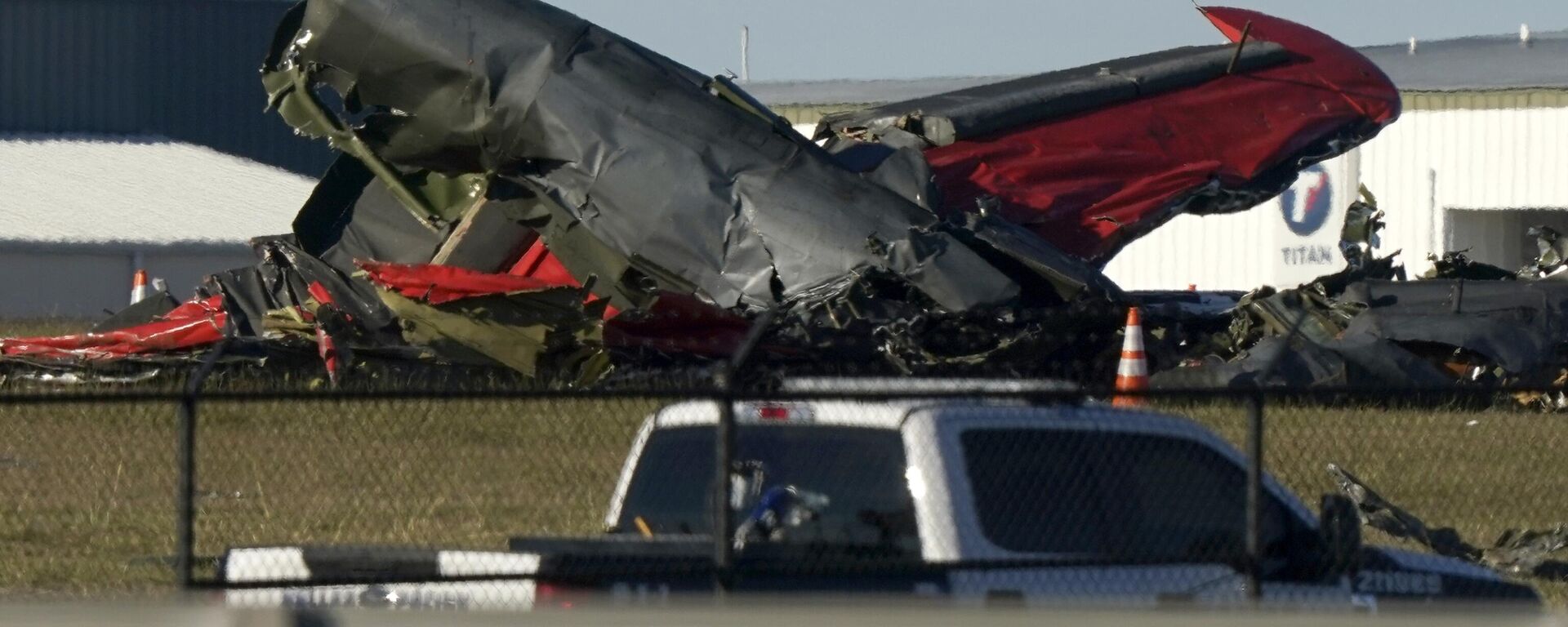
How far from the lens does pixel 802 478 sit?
6016 mm

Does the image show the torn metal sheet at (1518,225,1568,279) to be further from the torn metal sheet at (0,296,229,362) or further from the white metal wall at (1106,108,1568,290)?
the white metal wall at (1106,108,1568,290)

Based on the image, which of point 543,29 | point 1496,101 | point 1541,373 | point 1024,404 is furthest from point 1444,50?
point 1024,404

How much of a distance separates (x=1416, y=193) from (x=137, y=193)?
80.1 feet

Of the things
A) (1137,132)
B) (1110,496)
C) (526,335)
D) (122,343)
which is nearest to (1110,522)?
(1110,496)

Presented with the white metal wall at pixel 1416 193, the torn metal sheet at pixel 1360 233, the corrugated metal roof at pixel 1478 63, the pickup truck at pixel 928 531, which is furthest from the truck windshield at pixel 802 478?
the corrugated metal roof at pixel 1478 63

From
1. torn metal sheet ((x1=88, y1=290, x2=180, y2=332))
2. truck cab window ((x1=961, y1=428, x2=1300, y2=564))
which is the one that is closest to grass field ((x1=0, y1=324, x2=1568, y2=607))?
truck cab window ((x1=961, y1=428, x2=1300, y2=564))

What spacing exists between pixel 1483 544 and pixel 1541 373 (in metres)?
4.82

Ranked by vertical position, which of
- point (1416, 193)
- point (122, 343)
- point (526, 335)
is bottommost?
point (122, 343)

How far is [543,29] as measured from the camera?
13445mm

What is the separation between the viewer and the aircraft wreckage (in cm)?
1234

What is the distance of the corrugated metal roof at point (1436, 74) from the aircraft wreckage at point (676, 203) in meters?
14.5

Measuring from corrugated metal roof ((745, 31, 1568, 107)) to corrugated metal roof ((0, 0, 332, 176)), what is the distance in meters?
15.8

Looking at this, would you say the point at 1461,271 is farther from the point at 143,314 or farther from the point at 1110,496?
the point at 1110,496

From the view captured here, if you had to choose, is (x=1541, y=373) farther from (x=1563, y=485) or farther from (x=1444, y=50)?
(x=1444, y=50)
